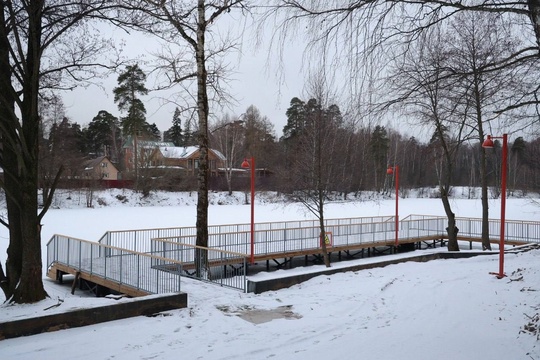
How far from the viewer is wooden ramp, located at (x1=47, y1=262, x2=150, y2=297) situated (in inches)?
436

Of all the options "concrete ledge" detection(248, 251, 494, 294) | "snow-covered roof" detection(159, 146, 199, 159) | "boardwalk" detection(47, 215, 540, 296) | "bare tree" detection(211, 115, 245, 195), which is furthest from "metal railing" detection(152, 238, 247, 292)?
"snow-covered roof" detection(159, 146, 199, 159)

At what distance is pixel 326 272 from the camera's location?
41.0 ft

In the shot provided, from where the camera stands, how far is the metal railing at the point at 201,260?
1187cm

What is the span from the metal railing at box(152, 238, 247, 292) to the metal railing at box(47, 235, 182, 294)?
2.65 ft

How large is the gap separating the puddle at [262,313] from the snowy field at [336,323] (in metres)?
0.02

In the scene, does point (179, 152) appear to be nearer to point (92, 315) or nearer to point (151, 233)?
point (151, 233)

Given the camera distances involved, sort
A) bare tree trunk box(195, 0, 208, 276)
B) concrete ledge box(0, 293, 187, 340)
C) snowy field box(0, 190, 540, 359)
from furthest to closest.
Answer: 1. bare tree trunk box(195, 0, 208, 276)
2. concrete ledge box(0, 293, 187, 340)
3. snowy field box(0, 190, 540, 359)

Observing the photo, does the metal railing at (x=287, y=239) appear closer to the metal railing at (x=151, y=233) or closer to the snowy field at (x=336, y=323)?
the metal railing at (x=151, y=233)

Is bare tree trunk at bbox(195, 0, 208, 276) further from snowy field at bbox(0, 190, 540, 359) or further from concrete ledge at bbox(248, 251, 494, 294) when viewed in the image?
concrete ledge at bbox(248, 251, 494, 294)

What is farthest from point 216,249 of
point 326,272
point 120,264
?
point 326,272

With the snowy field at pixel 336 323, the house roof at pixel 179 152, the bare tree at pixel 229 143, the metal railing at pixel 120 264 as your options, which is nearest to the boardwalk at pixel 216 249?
the metal railing at pixel 120 264

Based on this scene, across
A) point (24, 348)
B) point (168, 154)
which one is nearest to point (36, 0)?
point (24, 348)

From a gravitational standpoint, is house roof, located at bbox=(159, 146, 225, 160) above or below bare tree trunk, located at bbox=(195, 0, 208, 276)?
above

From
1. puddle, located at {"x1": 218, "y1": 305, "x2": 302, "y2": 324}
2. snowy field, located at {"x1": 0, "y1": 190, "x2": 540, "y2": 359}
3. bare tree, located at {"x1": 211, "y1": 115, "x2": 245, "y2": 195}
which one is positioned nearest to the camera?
snowy field, located at {"x1": 0, "y1": 190, "x2": 540, "y2": 359}
